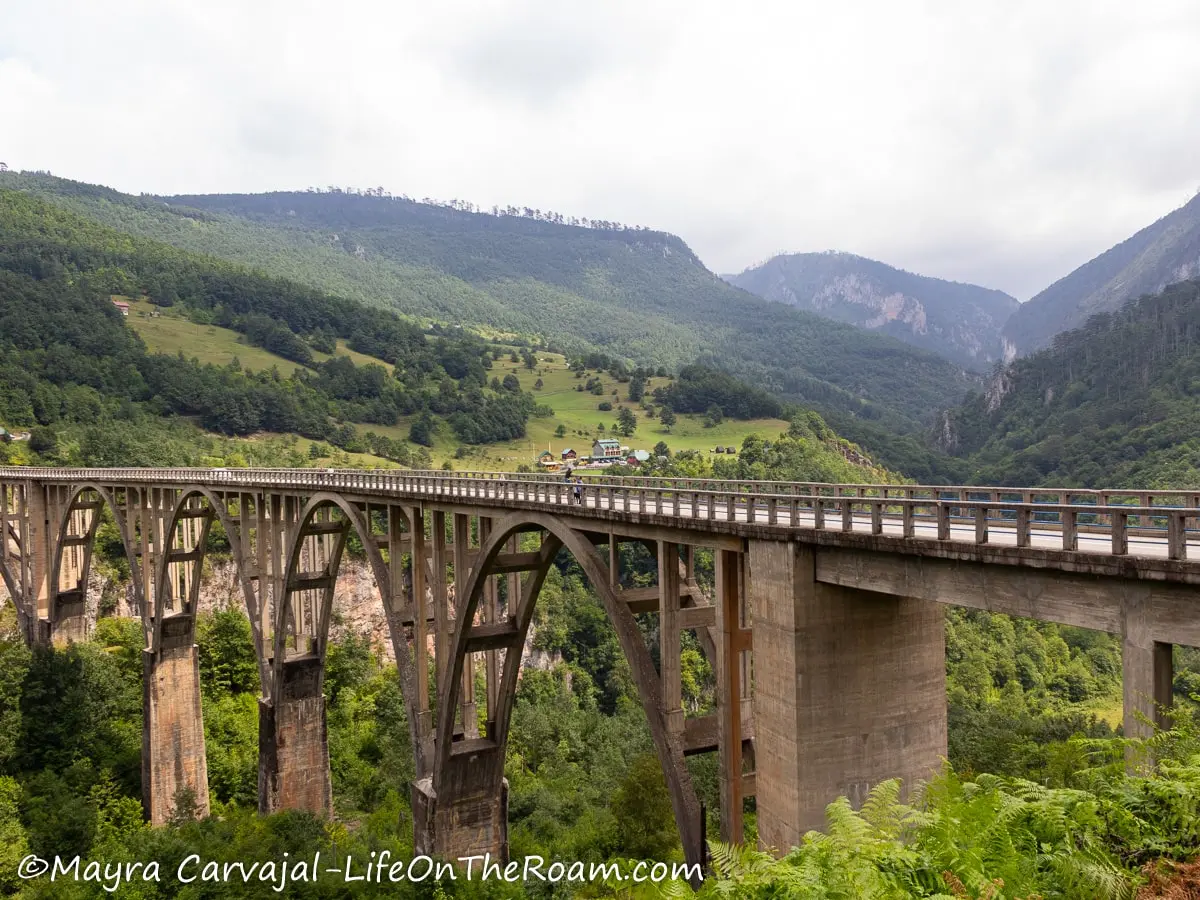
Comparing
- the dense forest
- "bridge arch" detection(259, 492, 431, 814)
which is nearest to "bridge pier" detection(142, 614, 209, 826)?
the dense forest

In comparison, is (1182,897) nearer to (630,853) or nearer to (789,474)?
(630,853)

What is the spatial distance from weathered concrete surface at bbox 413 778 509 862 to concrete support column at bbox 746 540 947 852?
1633 centimetres

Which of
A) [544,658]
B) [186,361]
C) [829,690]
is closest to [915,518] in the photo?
[829,690]

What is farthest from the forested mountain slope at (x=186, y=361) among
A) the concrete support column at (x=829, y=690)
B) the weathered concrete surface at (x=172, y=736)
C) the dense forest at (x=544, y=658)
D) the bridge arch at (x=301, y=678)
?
the concrete support column at (x=829, y=690)

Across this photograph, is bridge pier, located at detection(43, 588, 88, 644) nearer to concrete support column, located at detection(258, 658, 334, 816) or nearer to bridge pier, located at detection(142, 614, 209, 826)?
bridge pier, located at detection(142, 614, 209, 826)

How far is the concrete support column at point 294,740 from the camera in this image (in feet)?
129

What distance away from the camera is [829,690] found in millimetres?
15508

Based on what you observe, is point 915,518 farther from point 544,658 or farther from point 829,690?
point 544,658

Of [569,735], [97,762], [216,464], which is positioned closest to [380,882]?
[97,762]

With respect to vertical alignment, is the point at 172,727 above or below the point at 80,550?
below

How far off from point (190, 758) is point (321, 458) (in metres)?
64.7

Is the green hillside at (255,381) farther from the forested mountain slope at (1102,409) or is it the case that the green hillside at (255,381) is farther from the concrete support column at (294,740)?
the concrete support column at (294,740)

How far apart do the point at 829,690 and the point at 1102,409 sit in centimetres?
14303

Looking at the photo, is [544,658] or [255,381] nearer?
[544,658]
